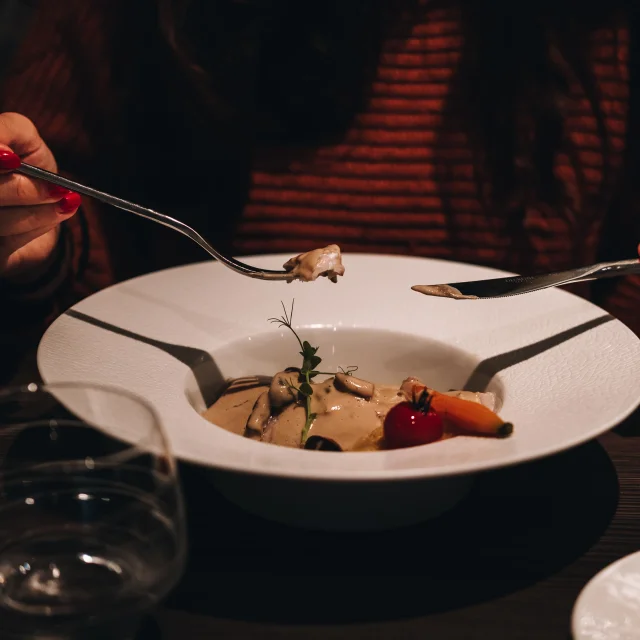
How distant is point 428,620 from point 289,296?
936mm

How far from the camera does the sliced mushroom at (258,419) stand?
4.36ft

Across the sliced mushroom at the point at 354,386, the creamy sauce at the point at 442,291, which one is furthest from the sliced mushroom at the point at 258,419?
the creamy sauce at the point at 442,291

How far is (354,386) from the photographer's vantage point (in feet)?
4.40

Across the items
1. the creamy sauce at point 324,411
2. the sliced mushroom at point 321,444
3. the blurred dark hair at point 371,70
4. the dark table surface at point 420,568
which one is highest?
the blurred dark hair at point 371,70

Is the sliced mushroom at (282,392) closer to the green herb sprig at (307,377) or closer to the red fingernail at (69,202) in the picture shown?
the green herb sprig at (307,377)

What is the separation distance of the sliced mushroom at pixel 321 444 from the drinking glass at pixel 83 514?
1.51 feet

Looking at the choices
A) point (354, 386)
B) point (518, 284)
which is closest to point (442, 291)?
point (518, 284)

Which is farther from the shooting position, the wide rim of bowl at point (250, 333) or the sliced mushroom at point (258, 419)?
the sliced mushroom at point (258, 419)

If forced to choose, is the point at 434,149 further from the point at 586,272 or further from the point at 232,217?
the point at 586,272

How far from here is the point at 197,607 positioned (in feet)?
2.92

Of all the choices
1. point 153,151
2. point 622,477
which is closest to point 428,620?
point 622,477

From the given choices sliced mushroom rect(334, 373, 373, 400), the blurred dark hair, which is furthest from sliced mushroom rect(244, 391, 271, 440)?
the blurred dark hair

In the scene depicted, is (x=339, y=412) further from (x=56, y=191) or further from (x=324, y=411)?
(x=56, y=191)

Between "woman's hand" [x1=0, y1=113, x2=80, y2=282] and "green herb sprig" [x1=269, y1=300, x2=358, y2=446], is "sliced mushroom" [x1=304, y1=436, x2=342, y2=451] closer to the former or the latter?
"green herb sprig" [x1=269, y1=300, x2=358, y2=446]
